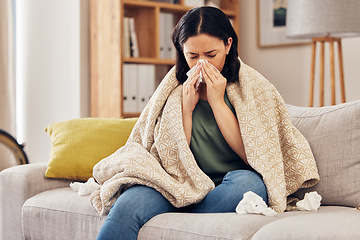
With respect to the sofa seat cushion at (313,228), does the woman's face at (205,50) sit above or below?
above

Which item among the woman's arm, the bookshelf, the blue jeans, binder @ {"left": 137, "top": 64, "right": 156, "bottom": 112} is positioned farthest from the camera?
binder @ {"left": 137, "top": 64, "right": 156, "bottom": 112}

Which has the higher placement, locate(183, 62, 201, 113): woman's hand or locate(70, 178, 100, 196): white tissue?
locate(183, 62, 201, 113): woman's hand

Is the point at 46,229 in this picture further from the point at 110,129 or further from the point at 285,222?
the point at 285,222

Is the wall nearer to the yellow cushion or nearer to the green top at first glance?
the yellow cushion

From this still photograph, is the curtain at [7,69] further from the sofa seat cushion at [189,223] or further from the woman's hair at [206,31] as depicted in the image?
the woman's hair at [206,31]

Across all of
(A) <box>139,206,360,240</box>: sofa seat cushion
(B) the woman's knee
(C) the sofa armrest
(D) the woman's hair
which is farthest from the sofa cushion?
(C) the sofa armrest

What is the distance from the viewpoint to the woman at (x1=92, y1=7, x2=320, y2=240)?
5.85 feet

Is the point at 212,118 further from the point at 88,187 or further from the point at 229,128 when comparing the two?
the point at 88,187

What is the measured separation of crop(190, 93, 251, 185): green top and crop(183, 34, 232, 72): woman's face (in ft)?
0.67

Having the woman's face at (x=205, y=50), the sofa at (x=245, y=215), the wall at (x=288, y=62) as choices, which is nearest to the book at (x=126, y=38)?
the wall at (x=288, y=62)

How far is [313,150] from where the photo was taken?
2006mm

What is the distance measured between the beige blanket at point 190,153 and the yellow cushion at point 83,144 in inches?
14.5

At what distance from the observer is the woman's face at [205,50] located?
6.21ft

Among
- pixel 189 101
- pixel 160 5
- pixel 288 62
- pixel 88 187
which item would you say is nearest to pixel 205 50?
pixel 189 101
